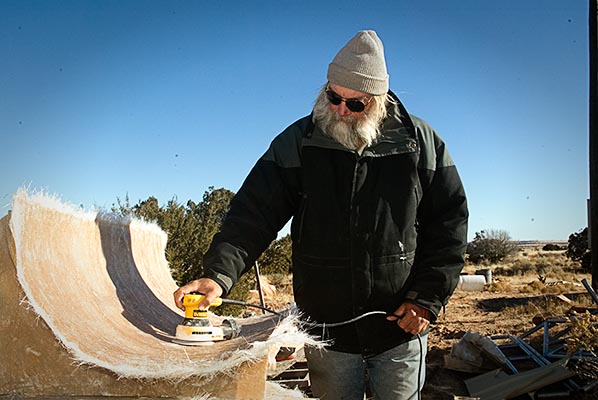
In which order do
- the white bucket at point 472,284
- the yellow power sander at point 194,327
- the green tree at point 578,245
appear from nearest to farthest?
the yellow power sander at point 194,327, the white bucket at point 472,284, the green tree at point 578,245

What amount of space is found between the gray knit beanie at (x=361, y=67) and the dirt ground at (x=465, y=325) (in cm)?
480

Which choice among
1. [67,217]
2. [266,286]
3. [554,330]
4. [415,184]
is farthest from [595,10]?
[67,217]

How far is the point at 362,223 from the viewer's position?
254cm

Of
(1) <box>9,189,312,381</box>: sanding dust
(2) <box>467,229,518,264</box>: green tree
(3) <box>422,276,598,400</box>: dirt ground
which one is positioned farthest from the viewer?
(2) <box>467,229,518,264</box>: green tree

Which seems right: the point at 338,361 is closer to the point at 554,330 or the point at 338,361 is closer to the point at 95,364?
the point at 95,364

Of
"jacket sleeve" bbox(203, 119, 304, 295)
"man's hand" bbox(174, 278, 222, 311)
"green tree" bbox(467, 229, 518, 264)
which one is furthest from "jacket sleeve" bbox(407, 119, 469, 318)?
"green tree" bbox(467, 229, 518, 264)

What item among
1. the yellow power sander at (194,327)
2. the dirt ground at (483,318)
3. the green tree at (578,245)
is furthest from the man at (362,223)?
the green tree at (578,245)

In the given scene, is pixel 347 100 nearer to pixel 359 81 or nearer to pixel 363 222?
pixel 359 81

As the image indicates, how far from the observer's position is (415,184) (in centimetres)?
260

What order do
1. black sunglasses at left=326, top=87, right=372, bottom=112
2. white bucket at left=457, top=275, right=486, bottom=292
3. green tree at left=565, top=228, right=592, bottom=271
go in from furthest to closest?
1. green tree at left=565, top=228, right=592, bottom=271
2. white bucket at left=457, top=275, right=486, bottom=292
3. black sunglasses at left=326, top=87, right=372, bottom=112

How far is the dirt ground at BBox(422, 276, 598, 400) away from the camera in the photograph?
23.3 feet

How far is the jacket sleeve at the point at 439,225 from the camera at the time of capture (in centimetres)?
258

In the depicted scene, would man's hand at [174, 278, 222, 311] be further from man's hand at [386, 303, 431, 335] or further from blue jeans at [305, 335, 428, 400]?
man's hand at [386, 303, 431, 335]

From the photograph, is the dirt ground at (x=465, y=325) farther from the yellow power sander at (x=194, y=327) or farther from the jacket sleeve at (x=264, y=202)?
the yellow power sander at (x=194, y=327)
